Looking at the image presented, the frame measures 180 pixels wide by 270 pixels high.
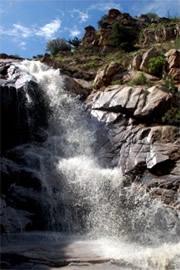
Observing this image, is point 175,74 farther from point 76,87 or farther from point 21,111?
point 21,111

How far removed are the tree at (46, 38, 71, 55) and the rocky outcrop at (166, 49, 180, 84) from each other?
1217 cm

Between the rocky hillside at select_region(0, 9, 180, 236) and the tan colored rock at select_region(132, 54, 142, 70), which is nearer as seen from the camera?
the rocky hillside at select_region(0, 9, 180, 236)

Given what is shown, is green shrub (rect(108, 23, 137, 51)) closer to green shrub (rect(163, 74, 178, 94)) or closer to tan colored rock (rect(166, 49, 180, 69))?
tan colored rock (rect(166, 49, 180, 69))

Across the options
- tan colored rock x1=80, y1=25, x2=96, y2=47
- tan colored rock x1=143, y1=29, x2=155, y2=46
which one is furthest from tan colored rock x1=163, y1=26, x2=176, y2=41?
tan colored rock x1=80, y1=25, x2=96, y2=47

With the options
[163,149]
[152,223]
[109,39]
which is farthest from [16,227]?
[109,39]

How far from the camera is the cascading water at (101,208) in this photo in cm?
888

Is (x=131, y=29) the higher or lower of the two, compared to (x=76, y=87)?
higher

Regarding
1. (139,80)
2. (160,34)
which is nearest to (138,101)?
(139,80)

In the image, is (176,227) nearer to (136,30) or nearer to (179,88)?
(179,88)

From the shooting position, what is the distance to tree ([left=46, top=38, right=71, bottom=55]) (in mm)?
29594

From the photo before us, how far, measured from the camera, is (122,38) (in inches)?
1030

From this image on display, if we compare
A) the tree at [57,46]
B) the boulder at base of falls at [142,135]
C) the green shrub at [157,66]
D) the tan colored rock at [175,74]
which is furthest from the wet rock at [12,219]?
the tree at [57,46]

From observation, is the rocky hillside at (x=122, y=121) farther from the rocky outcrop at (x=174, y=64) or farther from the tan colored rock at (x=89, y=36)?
the tan colored rock at (x=89, y=36)

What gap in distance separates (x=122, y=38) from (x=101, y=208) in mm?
17284
